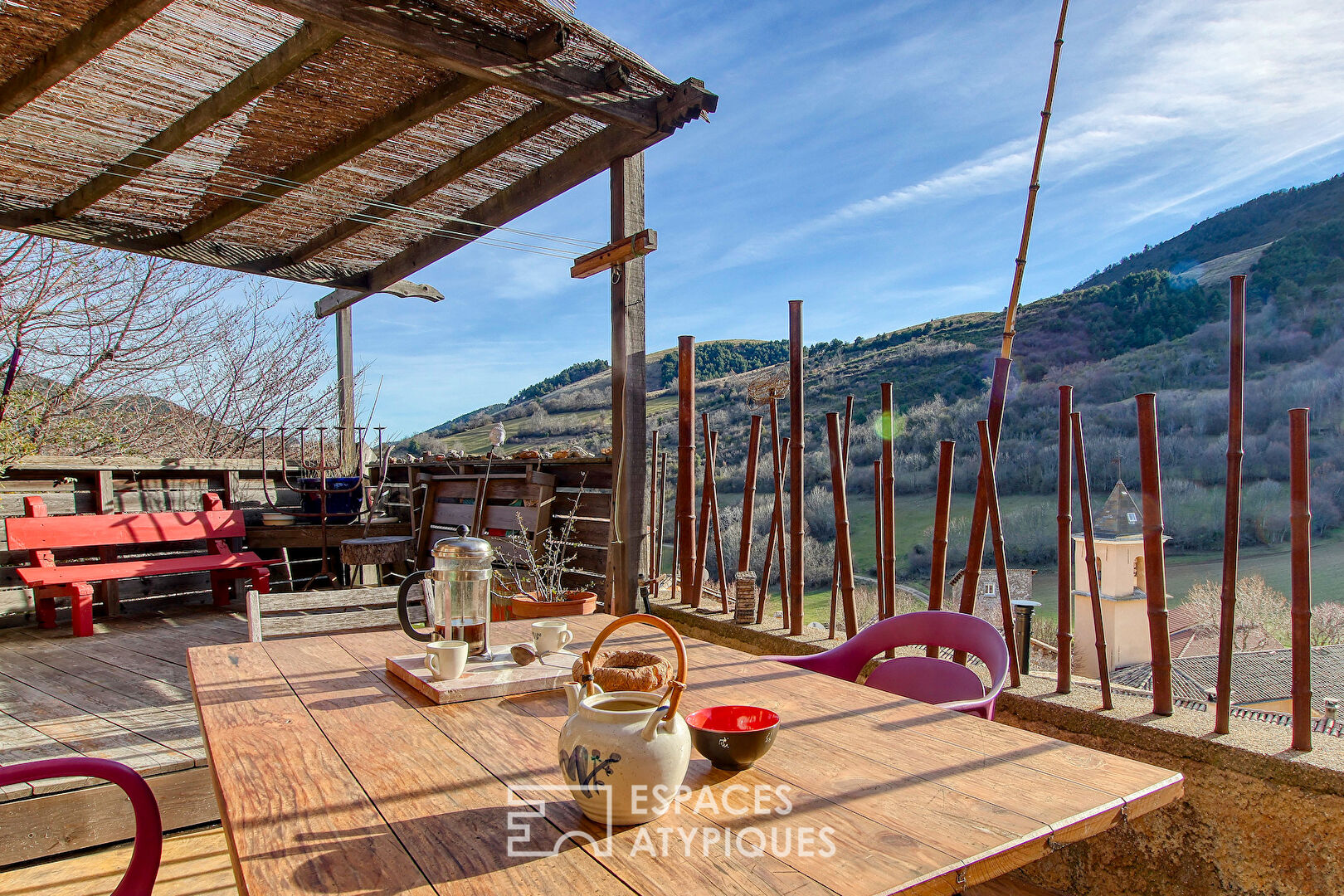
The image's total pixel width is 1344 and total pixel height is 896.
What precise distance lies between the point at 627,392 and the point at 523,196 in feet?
4.68

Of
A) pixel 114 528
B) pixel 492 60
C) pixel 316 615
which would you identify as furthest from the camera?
Answer: pixel 114 528

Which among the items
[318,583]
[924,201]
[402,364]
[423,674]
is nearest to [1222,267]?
[924,201]

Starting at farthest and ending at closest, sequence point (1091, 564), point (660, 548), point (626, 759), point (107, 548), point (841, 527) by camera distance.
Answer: point (107, 548) < point (660, 548) < point (841, 527) < point (1091, 564) < point (626, 759)

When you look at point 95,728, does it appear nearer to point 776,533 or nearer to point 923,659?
point 776,533

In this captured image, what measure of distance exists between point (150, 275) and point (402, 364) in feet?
8.57

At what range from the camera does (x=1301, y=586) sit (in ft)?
5.20

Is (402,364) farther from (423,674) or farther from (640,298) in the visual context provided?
(423,674)

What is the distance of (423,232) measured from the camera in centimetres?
492

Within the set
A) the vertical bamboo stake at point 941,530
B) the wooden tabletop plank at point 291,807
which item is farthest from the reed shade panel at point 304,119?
the wooden tabletop plank at point 291,807

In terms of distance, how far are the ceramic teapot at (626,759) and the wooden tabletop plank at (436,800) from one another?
0.06 metres

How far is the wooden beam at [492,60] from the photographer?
2.63m

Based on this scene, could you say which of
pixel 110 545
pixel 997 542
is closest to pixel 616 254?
pixel 997 542

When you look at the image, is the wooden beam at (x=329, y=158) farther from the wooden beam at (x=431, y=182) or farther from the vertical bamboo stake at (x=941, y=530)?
the vertical bamboo stake at (x=941, y=530)

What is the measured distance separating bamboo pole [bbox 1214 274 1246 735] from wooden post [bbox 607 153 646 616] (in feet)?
7.79
